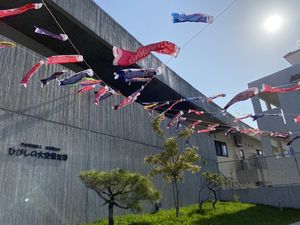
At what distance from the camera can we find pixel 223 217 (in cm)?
1184

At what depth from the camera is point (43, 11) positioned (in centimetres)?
1034

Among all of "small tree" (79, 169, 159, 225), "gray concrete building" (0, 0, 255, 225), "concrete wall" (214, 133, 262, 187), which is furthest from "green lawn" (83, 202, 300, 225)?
"concrete wall" (214, 133, 262, 187)

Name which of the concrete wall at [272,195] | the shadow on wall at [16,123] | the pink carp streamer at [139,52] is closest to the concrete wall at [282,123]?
the concrete wall at [272,195]

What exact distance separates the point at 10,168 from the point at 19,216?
133 centimetres

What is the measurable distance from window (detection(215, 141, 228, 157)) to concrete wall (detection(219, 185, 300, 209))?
23.5ft

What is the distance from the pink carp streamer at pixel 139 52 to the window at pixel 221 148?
1945 centimetres

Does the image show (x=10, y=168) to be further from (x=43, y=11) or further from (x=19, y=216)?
(x=43, y=11)

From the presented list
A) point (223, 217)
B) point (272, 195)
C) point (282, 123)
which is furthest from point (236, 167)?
point (223, 217)

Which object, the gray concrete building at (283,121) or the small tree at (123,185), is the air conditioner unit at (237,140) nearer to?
the gray concrete building at (283,121)

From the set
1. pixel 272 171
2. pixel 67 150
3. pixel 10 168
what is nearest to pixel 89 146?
pixel 67 150

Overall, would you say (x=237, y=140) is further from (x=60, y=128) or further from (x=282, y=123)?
(x=60, y=128)

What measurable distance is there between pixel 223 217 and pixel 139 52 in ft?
28.8

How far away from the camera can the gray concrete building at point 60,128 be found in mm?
7734

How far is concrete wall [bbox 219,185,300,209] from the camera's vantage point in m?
15.4
